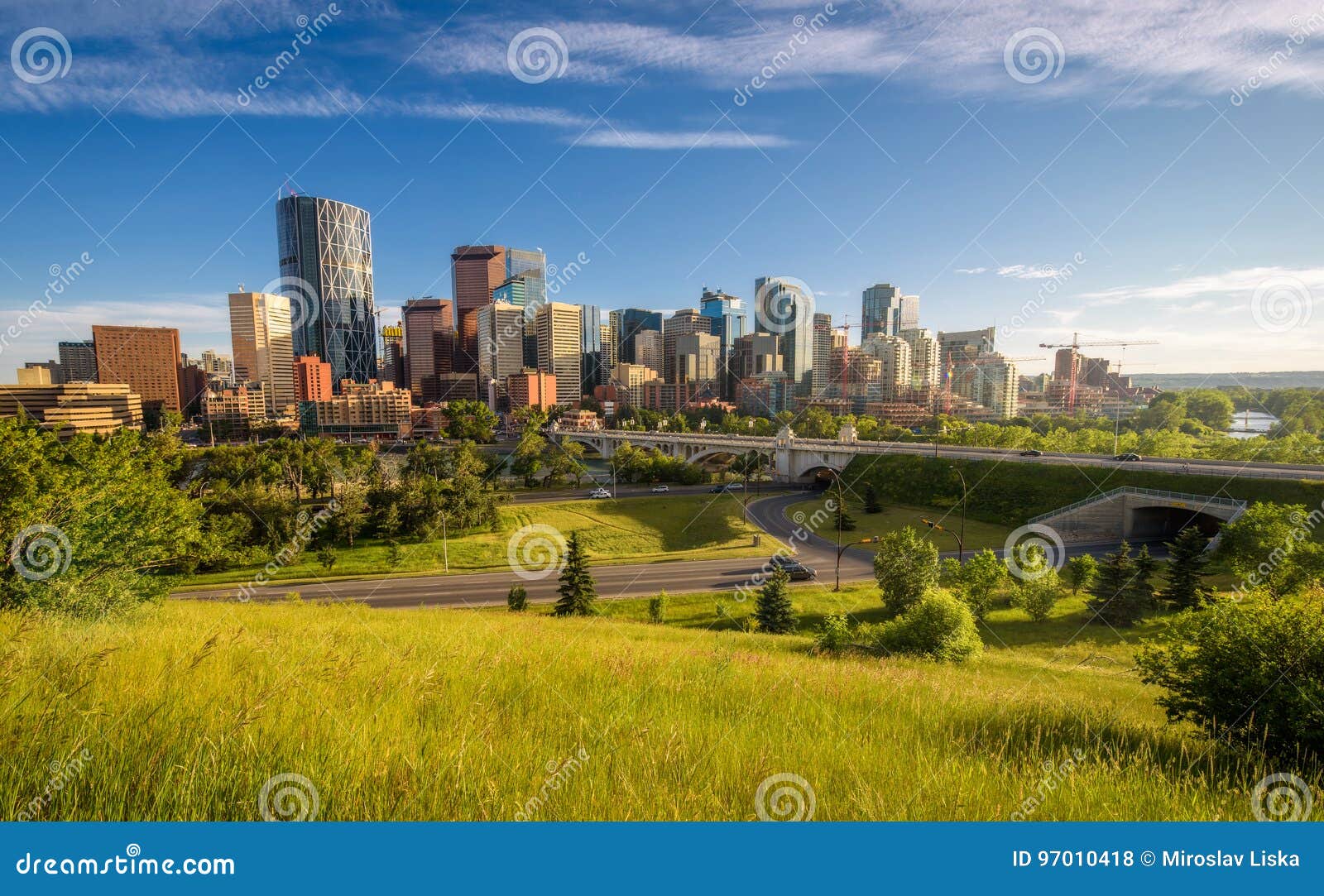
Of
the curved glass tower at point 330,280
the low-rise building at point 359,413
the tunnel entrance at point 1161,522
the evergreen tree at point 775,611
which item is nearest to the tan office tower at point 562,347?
the low-rise building at point 359,413

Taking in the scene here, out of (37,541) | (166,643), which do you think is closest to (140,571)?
(37,541)

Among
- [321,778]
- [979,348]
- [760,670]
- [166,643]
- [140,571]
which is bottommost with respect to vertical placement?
[140,571]

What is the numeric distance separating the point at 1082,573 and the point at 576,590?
908 inches

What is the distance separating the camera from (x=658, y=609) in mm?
22656

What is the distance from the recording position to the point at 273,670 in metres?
4.46

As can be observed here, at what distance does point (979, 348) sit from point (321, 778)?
144 metres

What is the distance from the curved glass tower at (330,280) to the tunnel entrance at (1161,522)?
162 m

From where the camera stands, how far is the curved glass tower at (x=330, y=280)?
506ft

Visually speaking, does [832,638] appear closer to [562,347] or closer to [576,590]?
[576,590]

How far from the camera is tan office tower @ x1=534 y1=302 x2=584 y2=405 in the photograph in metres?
112

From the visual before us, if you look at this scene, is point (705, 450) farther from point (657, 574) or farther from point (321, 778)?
point (321, 778)

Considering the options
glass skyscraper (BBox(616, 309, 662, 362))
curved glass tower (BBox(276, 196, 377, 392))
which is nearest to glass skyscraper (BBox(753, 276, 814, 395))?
glass skyscraper (BBox(616, 309, 662, 362))

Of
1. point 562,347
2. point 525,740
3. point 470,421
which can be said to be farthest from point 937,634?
point 562,347

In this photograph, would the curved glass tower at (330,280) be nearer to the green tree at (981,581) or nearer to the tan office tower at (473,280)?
the tan office tower at (473,280)
